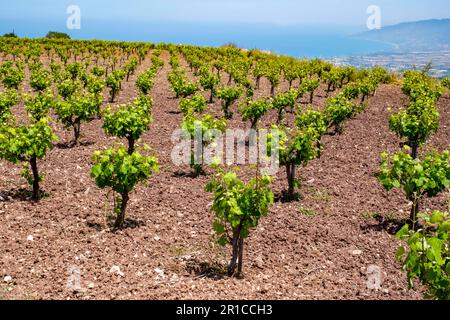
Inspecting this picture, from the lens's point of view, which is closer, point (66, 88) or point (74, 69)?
point (66, 88)

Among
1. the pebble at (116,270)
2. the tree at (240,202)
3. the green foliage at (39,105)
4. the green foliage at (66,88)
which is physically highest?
the green foliage at (66,88)

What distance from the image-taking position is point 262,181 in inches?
293

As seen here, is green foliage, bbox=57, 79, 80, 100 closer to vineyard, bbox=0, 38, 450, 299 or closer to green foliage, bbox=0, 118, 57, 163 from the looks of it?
vineyard, bbox=0, 38, 450, 299

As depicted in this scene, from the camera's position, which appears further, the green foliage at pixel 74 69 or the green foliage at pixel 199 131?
the green foliage at pixel 74 69

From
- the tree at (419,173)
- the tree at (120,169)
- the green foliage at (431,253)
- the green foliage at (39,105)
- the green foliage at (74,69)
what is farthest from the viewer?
the green foliage at (74,69)

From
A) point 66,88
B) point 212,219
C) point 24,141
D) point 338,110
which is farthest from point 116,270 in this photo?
point 66,88

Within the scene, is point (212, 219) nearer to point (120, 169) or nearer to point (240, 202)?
point (120, 169)

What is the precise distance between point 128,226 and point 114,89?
14.8 metres

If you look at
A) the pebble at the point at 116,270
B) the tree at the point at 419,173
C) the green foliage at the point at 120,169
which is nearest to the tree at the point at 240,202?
the pebble at the point at 116,270

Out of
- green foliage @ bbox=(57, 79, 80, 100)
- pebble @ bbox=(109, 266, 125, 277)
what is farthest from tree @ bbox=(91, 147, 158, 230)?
green foliage @ bbox=(57, 79, 80, 100)

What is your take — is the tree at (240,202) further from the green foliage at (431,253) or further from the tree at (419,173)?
the tree at (419,173)

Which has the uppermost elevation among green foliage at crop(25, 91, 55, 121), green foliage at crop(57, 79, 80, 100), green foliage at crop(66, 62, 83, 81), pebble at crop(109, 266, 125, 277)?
green foliage at crop(66, 62, 83, 81)
